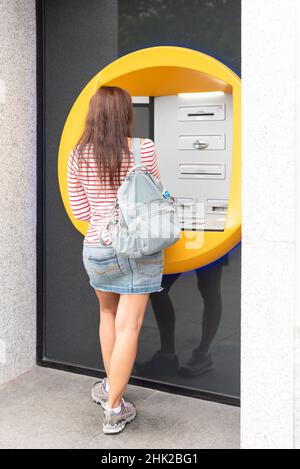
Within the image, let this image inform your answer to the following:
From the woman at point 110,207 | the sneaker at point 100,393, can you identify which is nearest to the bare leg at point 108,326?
the woman at point 110,207

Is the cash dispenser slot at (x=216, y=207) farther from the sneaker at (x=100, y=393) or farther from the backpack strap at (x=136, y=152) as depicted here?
the sneaker at (x=100, y=393)

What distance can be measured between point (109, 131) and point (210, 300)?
3.50ft

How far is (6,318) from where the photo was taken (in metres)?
3.76

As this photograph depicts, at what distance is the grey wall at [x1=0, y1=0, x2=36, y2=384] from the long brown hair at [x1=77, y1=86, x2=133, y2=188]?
34.5 inches

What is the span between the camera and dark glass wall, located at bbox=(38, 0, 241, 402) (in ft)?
11.1

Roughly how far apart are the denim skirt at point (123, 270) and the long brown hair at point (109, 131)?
335mm

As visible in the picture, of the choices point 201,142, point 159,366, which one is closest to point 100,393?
point 159,366

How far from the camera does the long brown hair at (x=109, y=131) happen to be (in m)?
2.94

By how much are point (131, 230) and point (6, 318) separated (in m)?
1.26

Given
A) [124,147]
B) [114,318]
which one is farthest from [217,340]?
[124,147]

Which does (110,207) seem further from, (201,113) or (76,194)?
(201,113)

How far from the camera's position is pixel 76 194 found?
3.15 meters
